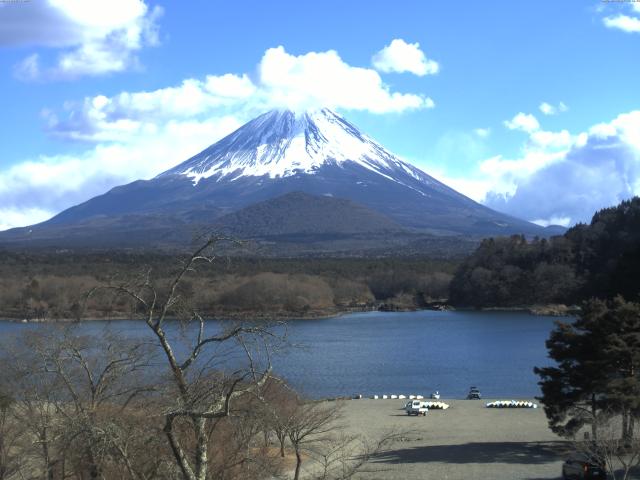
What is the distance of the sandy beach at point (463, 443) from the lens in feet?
45.5

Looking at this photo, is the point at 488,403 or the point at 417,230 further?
the point at 417,230

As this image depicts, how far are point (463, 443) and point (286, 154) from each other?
161 meters

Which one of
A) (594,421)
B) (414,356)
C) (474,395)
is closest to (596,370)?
(594,421)

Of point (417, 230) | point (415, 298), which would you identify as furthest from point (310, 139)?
point (415, 298)

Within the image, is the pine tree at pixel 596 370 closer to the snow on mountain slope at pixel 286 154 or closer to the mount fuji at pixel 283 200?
the mount fuji at pixel 283 200

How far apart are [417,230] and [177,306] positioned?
5233 inches

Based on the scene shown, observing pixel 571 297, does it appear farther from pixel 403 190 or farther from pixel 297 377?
pixel 403 190

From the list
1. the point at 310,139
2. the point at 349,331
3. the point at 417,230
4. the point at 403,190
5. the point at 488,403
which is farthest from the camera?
the point at 310,139

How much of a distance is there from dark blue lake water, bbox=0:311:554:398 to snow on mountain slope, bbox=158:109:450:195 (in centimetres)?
11973

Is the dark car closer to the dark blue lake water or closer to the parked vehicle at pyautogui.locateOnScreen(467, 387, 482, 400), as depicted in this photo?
the dark blue lake water

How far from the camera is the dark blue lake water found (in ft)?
90.8

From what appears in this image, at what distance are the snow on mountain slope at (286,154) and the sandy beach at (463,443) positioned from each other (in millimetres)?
148777

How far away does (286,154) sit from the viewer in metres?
176

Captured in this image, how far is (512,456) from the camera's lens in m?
15.1
